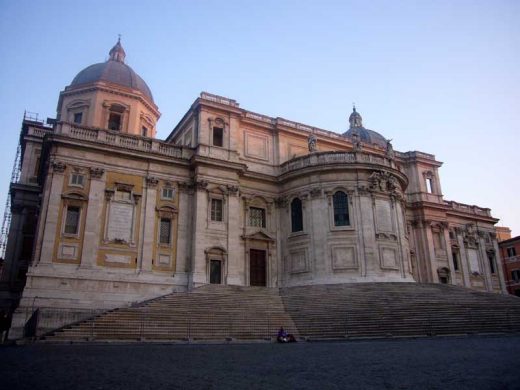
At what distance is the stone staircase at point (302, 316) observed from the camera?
16.9 m

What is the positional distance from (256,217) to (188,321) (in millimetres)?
14303

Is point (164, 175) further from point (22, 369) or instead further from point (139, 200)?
point (22, 369)

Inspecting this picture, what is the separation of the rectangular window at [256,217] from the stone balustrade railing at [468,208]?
70.7 ft

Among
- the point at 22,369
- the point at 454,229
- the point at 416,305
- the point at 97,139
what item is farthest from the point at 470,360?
the point at 454,229

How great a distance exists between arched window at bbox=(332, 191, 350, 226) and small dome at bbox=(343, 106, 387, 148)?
14406 millimetres

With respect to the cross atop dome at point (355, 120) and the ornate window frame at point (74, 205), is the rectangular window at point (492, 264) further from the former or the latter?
the ornate window frame at point (74, 205)

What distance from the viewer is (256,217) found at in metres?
30.5

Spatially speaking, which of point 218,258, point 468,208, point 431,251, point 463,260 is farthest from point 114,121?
point 468,208

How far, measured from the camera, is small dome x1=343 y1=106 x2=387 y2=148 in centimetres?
4431

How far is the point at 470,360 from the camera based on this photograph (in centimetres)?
824

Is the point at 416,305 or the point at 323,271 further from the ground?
the point at 323,271

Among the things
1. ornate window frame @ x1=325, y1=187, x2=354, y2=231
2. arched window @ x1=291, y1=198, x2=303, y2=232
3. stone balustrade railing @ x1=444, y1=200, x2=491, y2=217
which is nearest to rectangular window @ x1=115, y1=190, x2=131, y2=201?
arched window @ x1=291, y1=198, x2=303, y2=232

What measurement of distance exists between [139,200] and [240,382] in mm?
21711

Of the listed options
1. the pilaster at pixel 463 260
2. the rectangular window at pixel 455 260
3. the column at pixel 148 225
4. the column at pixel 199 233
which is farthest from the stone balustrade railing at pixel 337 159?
the pilaster at pixel 463 260
